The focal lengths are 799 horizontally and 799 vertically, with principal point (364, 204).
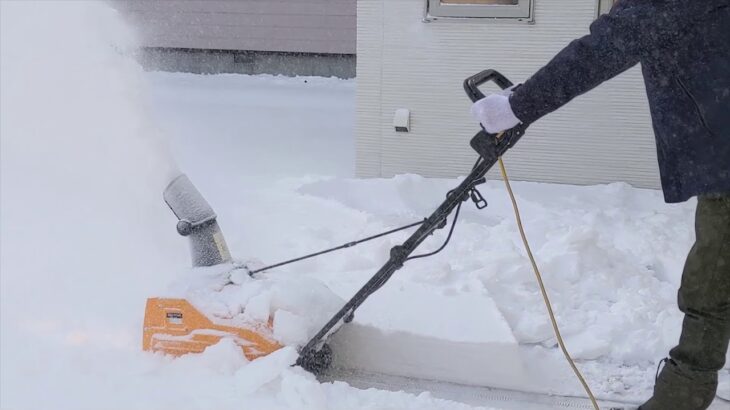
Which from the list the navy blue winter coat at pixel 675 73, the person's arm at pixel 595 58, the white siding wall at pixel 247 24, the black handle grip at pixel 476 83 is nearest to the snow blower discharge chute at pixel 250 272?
the black handle grip at pixel 476 83

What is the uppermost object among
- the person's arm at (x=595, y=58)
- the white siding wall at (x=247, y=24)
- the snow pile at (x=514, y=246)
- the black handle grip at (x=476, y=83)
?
the person's arm at (x=595, y=58)

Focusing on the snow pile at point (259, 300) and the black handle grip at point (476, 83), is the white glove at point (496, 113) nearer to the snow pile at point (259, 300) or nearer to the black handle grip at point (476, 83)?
the black handle grip at point (476, 83)

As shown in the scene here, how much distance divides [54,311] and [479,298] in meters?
1.96

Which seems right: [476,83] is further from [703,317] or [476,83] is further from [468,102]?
[468,102]

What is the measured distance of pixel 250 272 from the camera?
10.9 ft

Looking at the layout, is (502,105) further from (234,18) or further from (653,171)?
(234,18)

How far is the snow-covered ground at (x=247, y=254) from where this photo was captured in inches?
119

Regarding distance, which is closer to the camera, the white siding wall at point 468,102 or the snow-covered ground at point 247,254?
the snow-covered ground at point 247,254

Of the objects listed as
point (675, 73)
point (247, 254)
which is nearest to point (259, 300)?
point (247, 254)

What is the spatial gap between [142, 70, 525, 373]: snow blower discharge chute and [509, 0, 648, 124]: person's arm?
0.16 m

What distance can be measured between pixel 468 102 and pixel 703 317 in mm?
3880

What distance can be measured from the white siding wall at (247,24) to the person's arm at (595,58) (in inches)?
418

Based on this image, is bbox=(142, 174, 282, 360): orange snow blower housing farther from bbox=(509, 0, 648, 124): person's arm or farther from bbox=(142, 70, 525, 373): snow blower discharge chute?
bbox=(509, 0, 648, 124): person's arm

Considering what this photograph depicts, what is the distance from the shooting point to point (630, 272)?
4.23 meters
